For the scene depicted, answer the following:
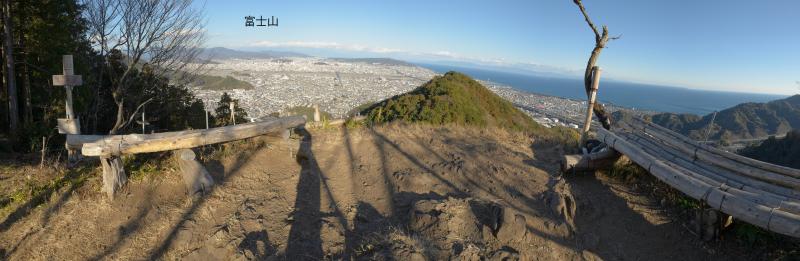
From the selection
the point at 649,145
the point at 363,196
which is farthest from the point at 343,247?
the point at 649,145

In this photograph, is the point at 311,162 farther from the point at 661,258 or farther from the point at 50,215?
the point at 661,258

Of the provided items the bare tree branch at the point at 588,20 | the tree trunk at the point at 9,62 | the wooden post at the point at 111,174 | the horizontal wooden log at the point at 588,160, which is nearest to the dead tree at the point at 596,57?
the bare tree branch at the point at 588,20

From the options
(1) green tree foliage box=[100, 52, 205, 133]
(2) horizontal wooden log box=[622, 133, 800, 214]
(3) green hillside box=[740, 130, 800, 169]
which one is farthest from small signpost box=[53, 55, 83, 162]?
(3) green hillside box=[740, 130, 800, 169]

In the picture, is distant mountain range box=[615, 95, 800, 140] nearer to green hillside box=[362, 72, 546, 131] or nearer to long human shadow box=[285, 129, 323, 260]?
green hillside box=[362, 72, 546, 131]

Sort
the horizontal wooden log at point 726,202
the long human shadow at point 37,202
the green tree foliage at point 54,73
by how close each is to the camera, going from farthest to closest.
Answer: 1. the green tree foliage at point 54,73
2. the long human shadow at point 37,202
3. the horizontal wooden log at point 726,202

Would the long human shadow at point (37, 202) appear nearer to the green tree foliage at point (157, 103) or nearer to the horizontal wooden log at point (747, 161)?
the green tree foliage at point (157, 103)

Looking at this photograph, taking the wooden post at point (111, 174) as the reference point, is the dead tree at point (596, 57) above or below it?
above

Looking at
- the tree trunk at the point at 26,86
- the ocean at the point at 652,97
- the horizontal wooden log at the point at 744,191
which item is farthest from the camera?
the ocean at the point at 652,97
